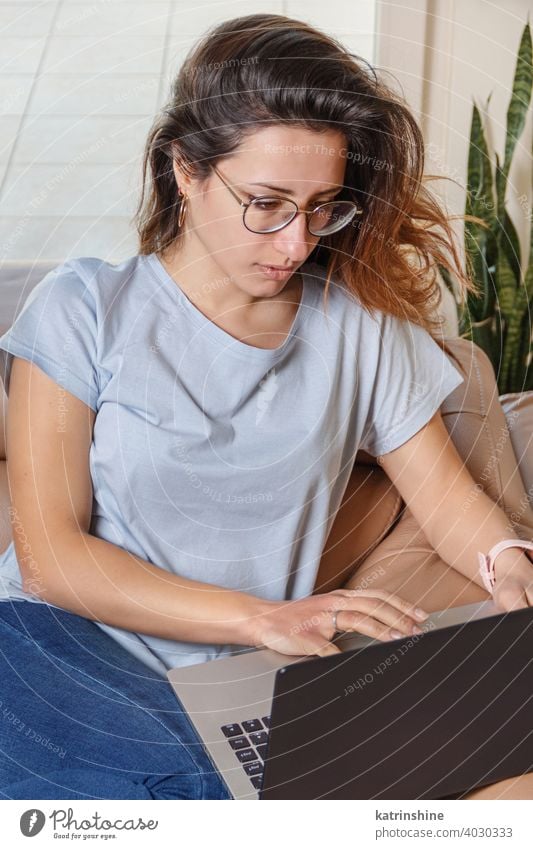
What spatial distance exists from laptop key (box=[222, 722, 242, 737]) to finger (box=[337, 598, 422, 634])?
0.40 ft

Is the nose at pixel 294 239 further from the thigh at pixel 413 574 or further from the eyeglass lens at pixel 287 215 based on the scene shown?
the thigh at pixel 413 574

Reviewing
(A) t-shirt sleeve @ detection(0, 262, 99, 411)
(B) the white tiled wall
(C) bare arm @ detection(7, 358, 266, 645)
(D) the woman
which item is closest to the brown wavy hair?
(D) the woman

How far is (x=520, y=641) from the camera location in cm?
78

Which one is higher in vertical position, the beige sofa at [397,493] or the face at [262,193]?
the face at [262,193]

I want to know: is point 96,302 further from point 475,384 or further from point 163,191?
point 475,384

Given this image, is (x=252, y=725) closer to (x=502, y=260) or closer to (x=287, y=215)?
(x=287, y=215)

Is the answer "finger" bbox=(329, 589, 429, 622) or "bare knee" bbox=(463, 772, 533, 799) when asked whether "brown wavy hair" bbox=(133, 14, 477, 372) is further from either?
"bare knee" bbox=(463, 772, 533, 799)

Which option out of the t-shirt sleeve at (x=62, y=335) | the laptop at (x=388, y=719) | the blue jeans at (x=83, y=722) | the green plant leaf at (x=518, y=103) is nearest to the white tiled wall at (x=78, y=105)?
the green plant leaf at (x=518, y=103)

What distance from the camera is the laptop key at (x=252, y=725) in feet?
2.89

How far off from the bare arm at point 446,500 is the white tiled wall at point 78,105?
4.94 ft

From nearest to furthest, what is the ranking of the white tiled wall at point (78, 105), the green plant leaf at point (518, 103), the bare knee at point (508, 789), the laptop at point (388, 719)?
1. the laptop at point (388, 719)
2. the bare knee at point (508, 789)
3. the green plant leaf at point (518, 103)
4. the white tiled wall at point (78, 105)

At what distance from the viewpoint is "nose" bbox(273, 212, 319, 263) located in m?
0.99
